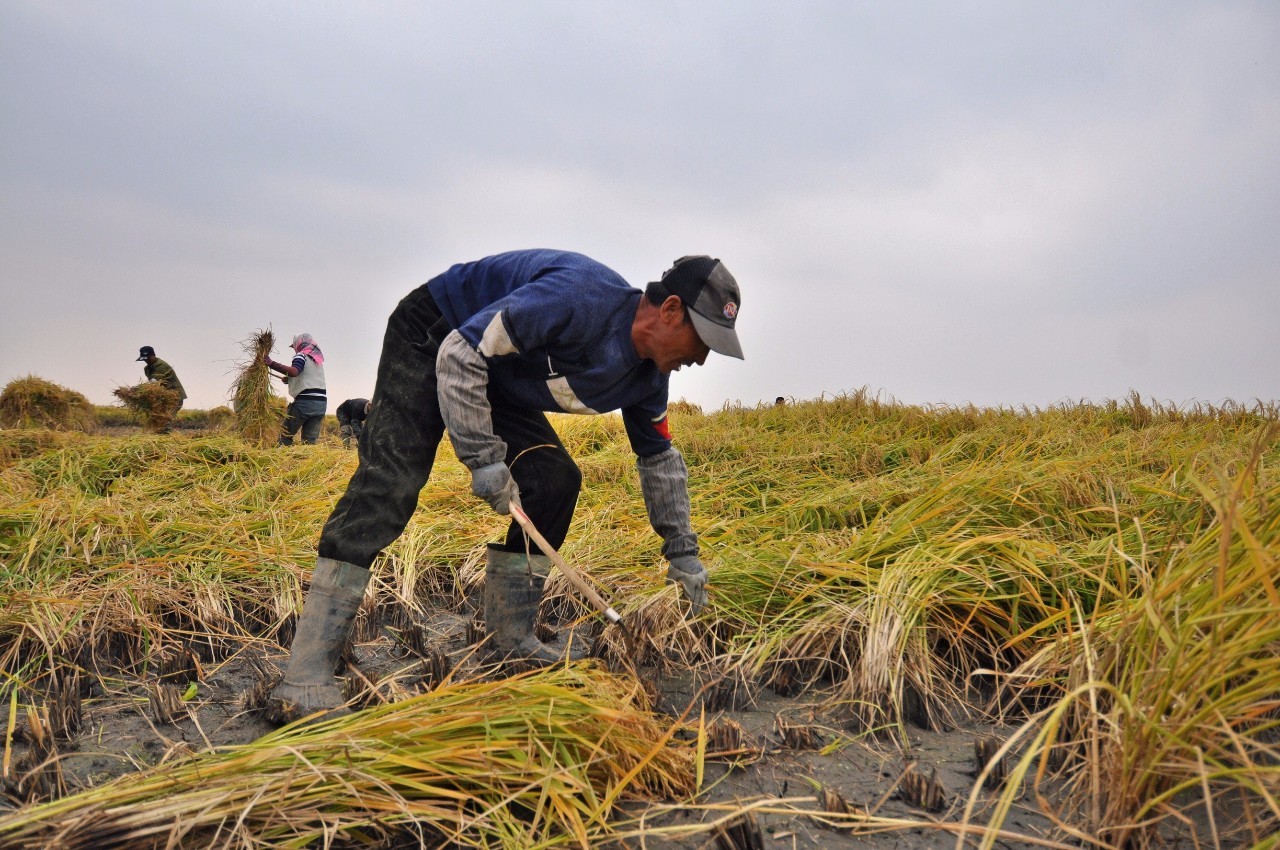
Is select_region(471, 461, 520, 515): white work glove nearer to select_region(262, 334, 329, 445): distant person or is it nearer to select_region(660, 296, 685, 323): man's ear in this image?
select_region(660, 296, 685, 323): man's ear

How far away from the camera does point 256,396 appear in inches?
351

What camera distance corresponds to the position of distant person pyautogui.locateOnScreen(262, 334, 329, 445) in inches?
366

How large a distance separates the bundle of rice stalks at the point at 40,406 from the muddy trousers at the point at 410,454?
10.7m

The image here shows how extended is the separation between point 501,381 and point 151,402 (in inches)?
370

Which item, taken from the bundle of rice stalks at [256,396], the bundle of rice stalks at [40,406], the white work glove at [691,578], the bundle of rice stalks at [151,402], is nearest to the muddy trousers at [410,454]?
the white work glove at [691,578]

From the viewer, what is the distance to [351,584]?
8.41 feet

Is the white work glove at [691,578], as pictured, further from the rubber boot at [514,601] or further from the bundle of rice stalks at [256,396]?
the bundle of rice stalks at [256,396]

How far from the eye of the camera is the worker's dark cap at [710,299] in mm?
2396

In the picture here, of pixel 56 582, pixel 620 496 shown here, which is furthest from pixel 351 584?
pixel 620 496

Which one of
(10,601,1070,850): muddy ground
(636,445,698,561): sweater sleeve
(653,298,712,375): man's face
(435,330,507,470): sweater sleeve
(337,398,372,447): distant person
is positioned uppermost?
(337,398,372,447): distant person

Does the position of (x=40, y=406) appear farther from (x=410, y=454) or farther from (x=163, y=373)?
(x=410, y=454)

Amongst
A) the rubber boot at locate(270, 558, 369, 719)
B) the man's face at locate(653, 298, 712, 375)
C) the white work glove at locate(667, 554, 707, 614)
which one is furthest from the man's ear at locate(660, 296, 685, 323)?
the rubber boot at locate(270, 558, 369, 719)

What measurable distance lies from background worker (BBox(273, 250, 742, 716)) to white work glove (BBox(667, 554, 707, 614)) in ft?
1.49

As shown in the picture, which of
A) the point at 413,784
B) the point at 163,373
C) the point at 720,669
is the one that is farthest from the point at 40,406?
the point at 413,784
